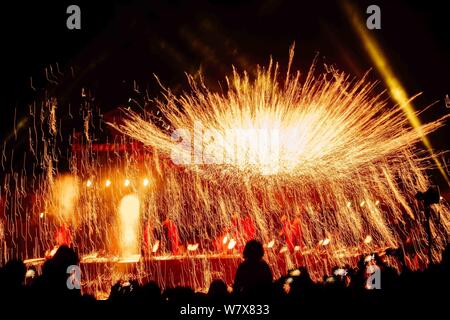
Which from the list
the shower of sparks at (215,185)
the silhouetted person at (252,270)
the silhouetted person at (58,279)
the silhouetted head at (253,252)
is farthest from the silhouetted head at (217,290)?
the shower of sparks at (215,185)

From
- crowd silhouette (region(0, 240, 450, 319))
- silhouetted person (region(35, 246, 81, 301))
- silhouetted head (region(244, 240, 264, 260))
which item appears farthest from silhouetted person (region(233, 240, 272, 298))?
silhouetted person (region(35, 246, 81, 301))

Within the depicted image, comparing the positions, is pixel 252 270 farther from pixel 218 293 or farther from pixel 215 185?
pixel 215 185

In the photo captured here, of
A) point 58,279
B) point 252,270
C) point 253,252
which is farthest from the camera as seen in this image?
point 253,252

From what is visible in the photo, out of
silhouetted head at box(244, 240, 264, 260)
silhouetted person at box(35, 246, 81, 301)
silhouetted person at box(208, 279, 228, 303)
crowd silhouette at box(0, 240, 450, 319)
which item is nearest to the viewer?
crowd silhouette at box(0, 240, 450, 319)

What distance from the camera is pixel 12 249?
12305 mm

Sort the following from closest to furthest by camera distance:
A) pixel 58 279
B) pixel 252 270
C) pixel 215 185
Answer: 1. pixel 58 279
2. pixel 252 270
3. pixel 215 185

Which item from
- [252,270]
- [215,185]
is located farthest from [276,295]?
[215,185]

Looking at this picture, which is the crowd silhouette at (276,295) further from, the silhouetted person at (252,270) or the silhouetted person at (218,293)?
the silhouetted person at (252,270)

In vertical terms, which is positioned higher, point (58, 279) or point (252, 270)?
point (58, 279)

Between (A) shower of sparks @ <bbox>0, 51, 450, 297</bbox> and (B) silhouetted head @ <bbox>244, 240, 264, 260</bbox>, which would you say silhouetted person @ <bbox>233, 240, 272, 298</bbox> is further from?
(A) shower of sparks @ <bbox>0, 51, 450, 297</bbox>

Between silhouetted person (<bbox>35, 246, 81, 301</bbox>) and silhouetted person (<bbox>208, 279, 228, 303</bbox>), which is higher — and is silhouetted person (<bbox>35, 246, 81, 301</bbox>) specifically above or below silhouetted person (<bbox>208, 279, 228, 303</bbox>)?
above

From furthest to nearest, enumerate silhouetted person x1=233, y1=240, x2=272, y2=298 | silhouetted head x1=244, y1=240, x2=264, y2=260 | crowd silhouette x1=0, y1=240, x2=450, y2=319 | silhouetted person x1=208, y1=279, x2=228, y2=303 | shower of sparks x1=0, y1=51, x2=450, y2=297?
shower of sparks x1=0, y1=51, x2=450, y2=297 → silhouetted head x1=244, y1=240, x2=264, y2=260 → silhouetted person x1=233, y1=240, x2=272, y2=298 → silhouetted person x1=208, y1=279, x2=228, y2=303 → crowd silhouette x1=0, y1=240, x2=450, y2=319

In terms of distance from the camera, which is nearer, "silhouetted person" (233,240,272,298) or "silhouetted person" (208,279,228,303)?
"silhouetted person" (208,279,228,303)
